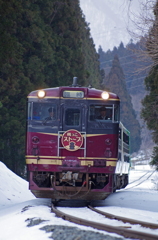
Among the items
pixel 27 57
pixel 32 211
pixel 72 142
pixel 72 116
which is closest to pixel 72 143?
pixel 72 142

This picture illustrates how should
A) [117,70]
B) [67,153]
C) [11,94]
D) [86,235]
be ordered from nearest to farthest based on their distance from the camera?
[86,235] < [67,153] < [11,94] < [117,70]

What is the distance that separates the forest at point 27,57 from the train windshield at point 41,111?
7.65m

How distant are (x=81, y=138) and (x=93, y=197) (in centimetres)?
191

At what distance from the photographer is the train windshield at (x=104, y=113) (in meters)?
13.1

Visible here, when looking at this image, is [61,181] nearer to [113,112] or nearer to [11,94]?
[113,112]

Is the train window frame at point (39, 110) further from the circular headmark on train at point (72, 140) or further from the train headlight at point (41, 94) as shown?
the circular headmark on train at point (72, 140)

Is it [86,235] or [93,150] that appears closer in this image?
[86,235]

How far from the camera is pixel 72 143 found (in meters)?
12.8

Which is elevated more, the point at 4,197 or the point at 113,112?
the point at 113,112

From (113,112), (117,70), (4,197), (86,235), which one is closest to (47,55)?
(4,197)

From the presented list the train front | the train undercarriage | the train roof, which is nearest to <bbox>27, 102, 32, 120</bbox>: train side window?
the train front

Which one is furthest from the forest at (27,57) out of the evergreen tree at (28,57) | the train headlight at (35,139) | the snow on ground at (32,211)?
the train headlight at (35,139)

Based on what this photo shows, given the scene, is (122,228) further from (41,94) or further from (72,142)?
(41,94)

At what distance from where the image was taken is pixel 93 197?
13.4 meters
